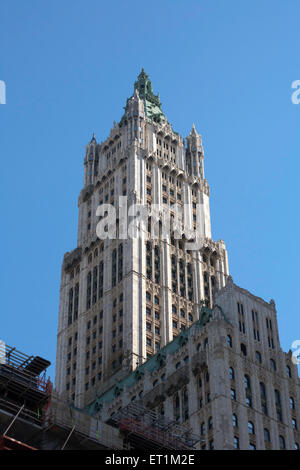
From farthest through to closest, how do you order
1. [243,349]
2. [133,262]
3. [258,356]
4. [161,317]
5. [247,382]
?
1. [133,262]
2. [161,317]
3. [258,356]
4. [243,349]
5. [247,382]

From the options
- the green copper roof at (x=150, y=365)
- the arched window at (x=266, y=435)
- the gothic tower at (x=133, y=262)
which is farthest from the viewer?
the gothic tower at (x=133, y=262)

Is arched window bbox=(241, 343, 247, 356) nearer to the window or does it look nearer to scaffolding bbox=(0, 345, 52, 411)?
the window

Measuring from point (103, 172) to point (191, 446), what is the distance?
10084 cm

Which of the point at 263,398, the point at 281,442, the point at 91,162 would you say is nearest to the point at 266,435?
the point at 281,442

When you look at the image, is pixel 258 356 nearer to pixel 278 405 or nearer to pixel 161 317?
pixel 278 405

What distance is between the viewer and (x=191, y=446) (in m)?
92.8

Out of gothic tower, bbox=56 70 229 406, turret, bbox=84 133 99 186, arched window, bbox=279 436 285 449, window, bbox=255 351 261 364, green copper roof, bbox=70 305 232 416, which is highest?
turret, bbox=84 133 99 186

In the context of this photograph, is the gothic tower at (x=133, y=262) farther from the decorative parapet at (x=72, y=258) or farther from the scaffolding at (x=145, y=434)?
the scaffolding at (x=145, y=434)

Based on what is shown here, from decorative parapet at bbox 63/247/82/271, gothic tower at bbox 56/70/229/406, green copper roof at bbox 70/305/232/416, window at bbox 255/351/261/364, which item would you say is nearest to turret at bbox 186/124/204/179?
gothic tower at bbox 56/70/229/406

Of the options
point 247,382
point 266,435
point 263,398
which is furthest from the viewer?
point 263,398

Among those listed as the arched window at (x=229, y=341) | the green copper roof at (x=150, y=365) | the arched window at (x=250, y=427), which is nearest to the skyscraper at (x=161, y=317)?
the arched window at (x=250, y=427)

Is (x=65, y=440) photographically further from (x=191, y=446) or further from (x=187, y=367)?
(x=187, y=367)

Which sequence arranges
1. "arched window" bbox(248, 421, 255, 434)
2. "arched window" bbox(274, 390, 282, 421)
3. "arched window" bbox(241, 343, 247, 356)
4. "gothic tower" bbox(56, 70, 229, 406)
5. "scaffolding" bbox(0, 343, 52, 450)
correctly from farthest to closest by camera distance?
"gothic tower" bbox(56, 70, 229, 406), "arched window" bbox(241, 343, 247, 356), "arched window" bbox(274, 390, 282, 421), "arched window" bbox(248, 421, 255, 434), "scaffolding" bbox(0, 343, 52, 450)
